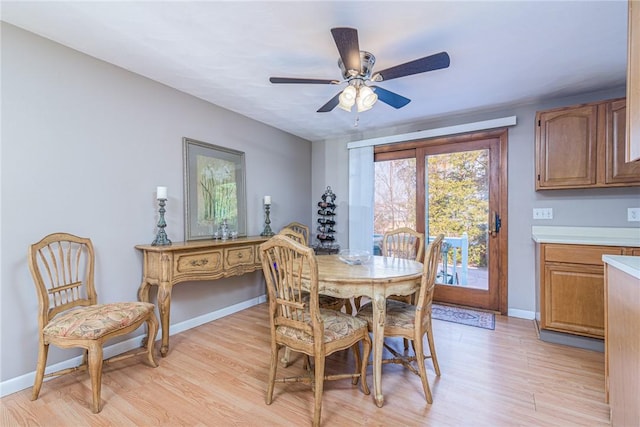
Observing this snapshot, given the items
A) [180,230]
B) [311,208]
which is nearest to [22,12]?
[180,230]

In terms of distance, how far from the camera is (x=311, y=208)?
4.82m

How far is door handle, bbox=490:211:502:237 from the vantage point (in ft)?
11.0

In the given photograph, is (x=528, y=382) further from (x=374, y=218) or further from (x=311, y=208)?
(x=311, y=208)

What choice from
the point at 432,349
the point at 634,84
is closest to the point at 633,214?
the point at 634,84

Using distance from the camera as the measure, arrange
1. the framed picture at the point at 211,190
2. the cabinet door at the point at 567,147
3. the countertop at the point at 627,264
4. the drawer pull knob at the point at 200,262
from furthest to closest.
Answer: the framed picture at the point at 211,190 → the cabinet door at the point at 567,147 → the drawer pull knob at the point at 200,262 → the countertop at the point at 627,264

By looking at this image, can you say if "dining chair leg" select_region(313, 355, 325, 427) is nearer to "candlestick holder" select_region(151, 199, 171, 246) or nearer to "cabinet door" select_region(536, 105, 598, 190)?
"candlestick holder" select_region(151, 199, 171, 246)

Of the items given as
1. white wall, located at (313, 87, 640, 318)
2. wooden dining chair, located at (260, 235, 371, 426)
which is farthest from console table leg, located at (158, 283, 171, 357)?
white wall, located at (313, 87, 640, 318)

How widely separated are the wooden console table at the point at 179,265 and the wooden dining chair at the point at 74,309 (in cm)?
22

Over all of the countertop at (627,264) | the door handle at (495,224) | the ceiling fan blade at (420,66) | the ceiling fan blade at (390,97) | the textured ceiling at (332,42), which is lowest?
the countertop at (627,264)

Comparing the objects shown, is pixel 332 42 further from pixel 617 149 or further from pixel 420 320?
pixel 617 149

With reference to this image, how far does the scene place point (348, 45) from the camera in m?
1.64

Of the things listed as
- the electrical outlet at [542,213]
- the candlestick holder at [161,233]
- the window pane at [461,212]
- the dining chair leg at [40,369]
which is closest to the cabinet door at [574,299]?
the electrical outlet at [542,213]

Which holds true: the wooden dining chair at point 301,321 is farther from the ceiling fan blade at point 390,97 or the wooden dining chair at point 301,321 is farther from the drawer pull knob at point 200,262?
the ceiling fan blade at point 390,97

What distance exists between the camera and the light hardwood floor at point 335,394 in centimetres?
164
